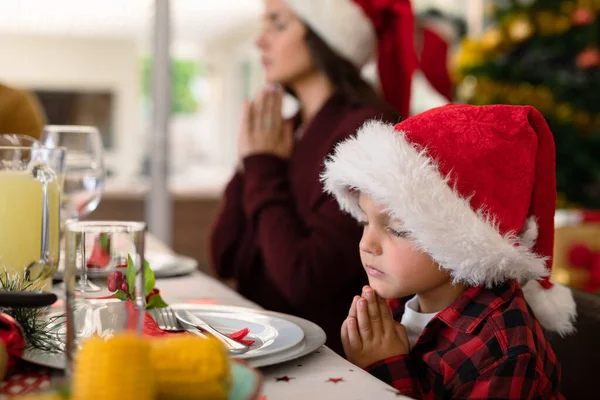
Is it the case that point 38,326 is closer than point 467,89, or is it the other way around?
point 38,326

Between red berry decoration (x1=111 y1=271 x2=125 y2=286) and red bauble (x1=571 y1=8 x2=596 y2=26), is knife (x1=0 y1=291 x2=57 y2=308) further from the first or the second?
red bauble (x1=571 y1=8 x2=596 y2=26)

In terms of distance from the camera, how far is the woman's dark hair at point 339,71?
1.50 m

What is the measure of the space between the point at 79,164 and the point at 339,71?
23.1 inches

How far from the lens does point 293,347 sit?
68cm

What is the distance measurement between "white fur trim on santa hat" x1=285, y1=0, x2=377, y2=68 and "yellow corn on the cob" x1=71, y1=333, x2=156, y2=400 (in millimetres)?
1234

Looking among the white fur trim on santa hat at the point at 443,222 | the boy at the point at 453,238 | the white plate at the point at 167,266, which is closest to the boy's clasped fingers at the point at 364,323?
the boy at the point at 453,238

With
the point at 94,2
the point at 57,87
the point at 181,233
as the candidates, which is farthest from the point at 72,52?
the point at 181,233

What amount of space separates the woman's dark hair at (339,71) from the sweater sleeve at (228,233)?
1.08ft

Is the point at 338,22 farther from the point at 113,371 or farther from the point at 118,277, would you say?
the point at 113,371

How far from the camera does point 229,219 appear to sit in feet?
5.24

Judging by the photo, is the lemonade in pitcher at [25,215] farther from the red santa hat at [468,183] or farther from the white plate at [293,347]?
the red santa hat at [468,183]

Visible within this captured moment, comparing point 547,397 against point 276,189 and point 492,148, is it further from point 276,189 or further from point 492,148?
point 276,189

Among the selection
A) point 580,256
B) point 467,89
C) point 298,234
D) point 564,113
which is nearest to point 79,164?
point 298,234

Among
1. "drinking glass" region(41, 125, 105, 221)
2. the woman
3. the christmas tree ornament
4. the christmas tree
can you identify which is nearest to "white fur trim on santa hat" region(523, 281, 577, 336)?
the woman
